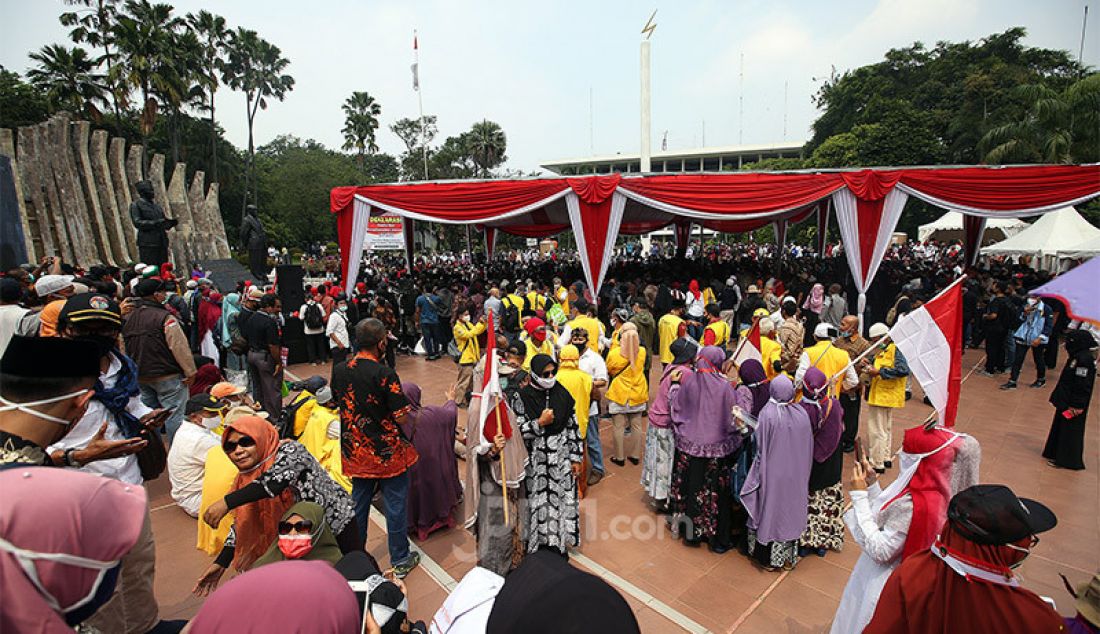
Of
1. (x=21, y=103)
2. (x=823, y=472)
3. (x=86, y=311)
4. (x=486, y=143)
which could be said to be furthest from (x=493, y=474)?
(x=486, y=143)

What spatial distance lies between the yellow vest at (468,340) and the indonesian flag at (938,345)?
16.1ft

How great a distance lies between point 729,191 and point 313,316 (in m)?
8.15

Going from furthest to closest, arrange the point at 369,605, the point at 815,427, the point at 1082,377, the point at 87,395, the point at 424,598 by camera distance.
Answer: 1. the point at 1082,377
2. the point at 815,427
3. the point at 424,598
4. the point at 87,395
5. the point at 369,605

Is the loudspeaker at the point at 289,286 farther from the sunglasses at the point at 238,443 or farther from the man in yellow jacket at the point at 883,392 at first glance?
the man in yellow jacket at the point at 883,392

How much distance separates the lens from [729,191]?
9.42 meters

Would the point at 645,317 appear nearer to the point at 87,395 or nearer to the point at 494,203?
the point at 494,203

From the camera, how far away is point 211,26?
2817 cm

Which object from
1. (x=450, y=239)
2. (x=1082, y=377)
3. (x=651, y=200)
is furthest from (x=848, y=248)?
(x=450, y=239)

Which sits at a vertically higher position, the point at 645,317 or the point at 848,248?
the point at 848,248

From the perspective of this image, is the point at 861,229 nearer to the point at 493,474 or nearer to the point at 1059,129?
the point at 493,474

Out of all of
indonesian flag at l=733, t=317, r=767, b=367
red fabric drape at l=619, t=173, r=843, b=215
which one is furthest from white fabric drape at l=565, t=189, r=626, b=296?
indonesian flag at l=733, t=317, r=767, b=367

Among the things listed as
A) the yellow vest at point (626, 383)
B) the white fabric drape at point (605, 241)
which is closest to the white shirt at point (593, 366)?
the yellow vest at point (626, 383)

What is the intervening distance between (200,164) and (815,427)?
38886mm

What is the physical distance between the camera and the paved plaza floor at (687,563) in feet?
9.94
